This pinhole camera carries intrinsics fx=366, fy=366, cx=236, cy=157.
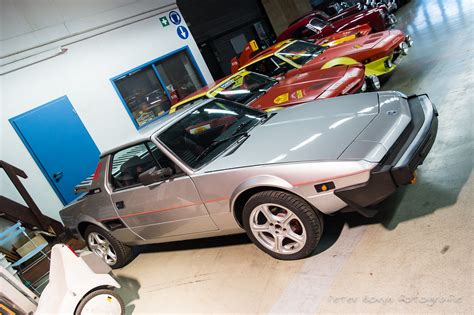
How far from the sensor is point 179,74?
10125mm

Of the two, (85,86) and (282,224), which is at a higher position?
(85,86)

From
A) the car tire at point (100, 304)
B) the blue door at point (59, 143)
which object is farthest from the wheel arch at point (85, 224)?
the blue door at point (59, 143)

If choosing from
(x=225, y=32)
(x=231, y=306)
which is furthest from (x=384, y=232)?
(x=225, y=32)

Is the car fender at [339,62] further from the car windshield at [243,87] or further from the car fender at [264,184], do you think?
the car fender at [264,184]

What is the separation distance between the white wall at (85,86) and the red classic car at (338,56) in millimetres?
3181

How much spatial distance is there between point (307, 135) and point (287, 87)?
112 inches

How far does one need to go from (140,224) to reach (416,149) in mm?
2778

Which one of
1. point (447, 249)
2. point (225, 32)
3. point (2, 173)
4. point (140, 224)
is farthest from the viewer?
point (225, 32)

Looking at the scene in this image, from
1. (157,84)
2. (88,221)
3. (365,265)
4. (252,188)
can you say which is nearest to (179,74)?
(157,84)

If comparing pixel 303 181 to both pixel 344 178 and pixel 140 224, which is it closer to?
pixel 344 178

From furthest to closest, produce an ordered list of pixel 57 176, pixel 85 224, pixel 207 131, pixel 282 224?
pixel 57 176
pixel 85 224
pixel 207 131
pixel 282 224

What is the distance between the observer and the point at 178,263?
4113 mm

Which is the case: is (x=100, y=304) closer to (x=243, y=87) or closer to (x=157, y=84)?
(x=243, y=87)

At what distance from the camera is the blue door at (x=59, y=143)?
265 inches
